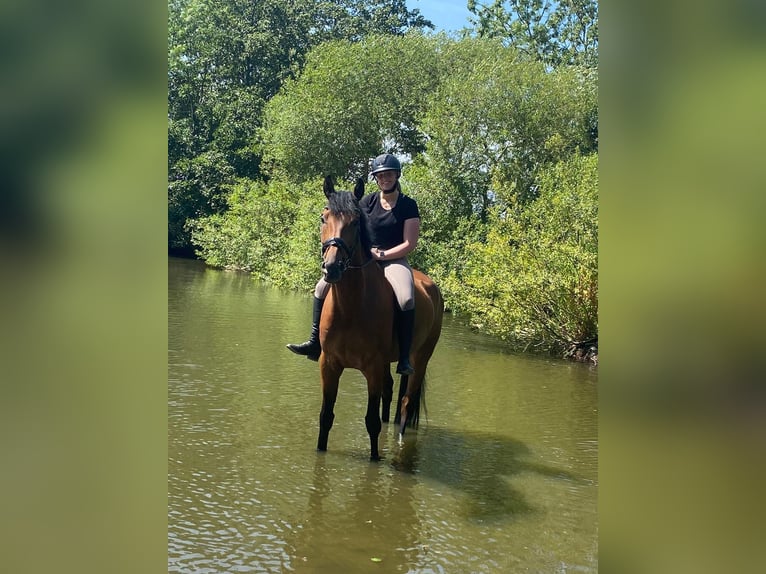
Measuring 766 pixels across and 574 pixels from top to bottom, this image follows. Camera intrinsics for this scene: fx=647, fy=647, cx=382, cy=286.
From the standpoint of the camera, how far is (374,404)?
5320 millimetres

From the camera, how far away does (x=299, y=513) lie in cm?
414

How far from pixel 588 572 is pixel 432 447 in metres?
2.47

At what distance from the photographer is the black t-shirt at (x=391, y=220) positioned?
18.4 ft

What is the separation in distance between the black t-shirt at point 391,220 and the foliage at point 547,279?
19.6ft

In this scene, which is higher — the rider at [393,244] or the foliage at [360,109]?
the foliage at [360,109]

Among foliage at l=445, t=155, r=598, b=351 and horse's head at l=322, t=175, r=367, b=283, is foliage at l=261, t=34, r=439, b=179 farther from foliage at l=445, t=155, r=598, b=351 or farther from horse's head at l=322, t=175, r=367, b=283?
horse's head at l=322, t=175, r=367, b=283

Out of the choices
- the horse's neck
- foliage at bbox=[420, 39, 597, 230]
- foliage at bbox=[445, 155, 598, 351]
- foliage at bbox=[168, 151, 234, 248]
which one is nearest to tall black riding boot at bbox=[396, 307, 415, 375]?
the horse's neck

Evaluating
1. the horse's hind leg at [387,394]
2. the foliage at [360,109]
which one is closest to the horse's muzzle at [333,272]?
the horse's hind leg at [387,394]

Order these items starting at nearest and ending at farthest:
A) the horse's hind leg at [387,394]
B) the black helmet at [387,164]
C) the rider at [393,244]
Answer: the black helmet at [387,164], the rider at [393,244], the horse's hind leg at [387,394]

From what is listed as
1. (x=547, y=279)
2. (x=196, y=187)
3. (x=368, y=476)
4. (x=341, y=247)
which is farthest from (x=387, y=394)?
(x=196, y=187)

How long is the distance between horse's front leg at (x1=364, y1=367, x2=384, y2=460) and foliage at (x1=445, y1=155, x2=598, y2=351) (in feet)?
21.2

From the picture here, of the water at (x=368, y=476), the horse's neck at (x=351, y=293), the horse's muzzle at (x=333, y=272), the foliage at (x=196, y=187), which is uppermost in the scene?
the foliage at (x=196, y=187)

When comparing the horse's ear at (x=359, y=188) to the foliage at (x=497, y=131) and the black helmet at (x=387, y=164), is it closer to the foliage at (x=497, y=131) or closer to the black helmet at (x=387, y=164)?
the black helmet at (x=387, y=164)
